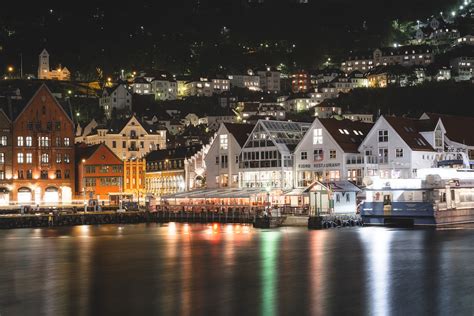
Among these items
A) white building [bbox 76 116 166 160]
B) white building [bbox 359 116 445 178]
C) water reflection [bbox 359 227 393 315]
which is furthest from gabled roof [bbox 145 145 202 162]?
water reflection [bbox 359 227 393 315]

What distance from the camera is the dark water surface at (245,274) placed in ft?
101

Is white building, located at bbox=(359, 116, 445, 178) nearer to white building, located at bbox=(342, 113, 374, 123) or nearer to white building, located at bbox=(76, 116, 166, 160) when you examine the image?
white building, located at bbox=(76, 116, 166, 160)

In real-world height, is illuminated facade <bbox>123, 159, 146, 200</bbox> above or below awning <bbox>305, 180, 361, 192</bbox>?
above

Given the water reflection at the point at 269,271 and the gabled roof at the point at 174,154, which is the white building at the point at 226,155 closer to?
the gabled roof at the point at 174,154

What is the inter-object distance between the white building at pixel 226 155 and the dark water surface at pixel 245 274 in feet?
96.6

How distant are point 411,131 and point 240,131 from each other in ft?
73.6

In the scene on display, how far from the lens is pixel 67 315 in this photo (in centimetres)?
2967

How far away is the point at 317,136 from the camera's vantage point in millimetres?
89125

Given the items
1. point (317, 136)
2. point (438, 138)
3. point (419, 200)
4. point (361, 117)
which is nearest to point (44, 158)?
point (317, 136)

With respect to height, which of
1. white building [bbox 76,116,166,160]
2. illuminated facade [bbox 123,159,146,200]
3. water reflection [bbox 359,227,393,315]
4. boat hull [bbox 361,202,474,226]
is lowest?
water reflection [bbox 359,227,393,315]

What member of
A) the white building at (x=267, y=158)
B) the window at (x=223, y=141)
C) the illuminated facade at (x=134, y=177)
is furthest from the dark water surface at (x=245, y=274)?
the illuminated facade at (x=134, y=177)

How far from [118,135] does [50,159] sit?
31.2 m

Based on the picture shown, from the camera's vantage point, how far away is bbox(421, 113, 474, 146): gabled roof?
9088 centimetres

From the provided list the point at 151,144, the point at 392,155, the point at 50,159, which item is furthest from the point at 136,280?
the point at 151,144
